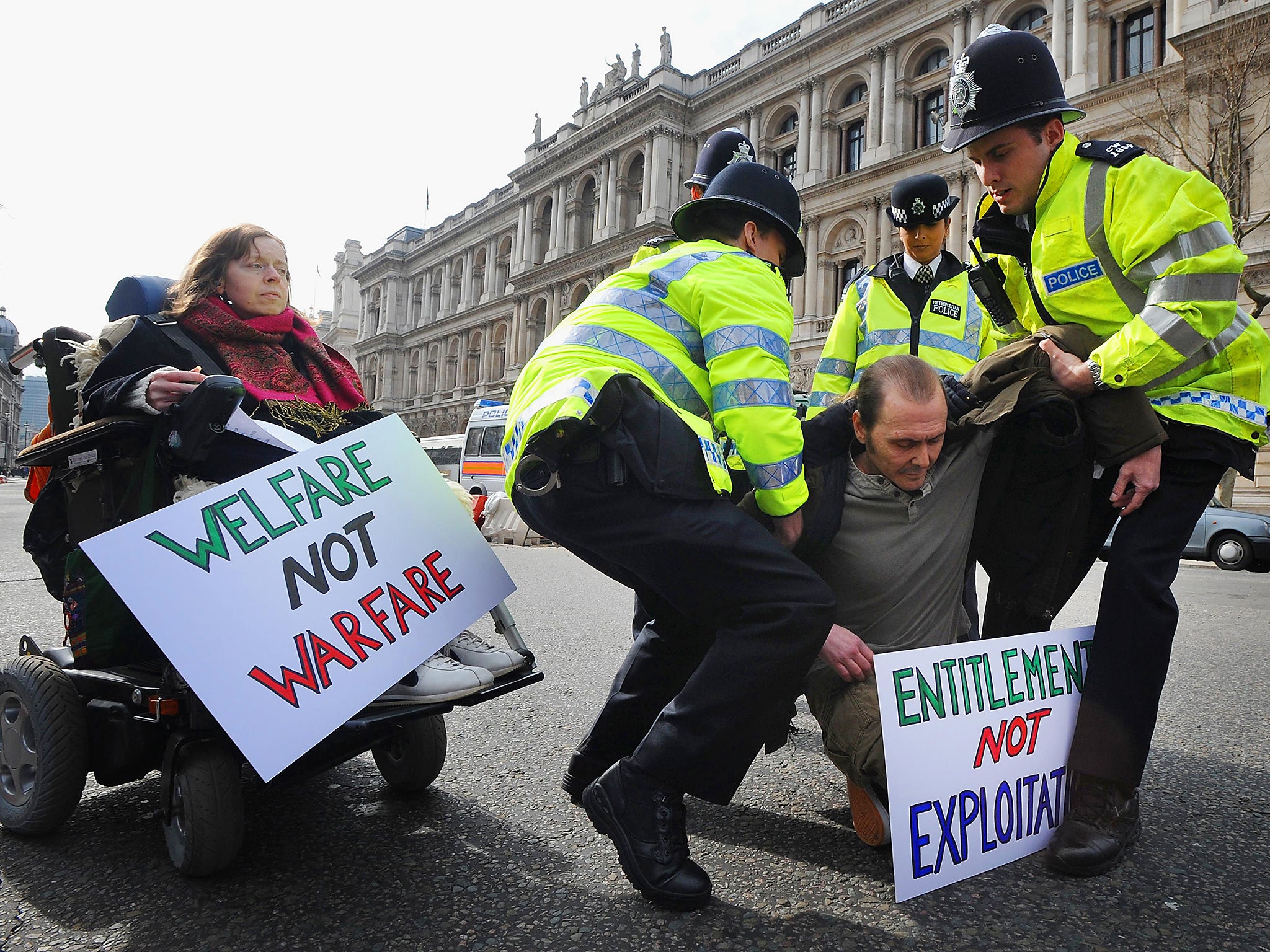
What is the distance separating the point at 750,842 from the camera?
2.07 m

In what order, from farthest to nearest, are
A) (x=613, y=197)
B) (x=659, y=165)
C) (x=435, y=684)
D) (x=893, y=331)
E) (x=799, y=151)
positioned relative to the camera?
(x=613, y=197)
(x=659, y=165)
(x=799, y=151)
(x=893, y=331)
(x=435, y=684)

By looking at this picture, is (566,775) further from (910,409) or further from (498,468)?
(498,468)

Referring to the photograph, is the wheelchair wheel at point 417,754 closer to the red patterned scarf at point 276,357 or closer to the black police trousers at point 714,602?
the black police trousers at point 714,602

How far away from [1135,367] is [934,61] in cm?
3268

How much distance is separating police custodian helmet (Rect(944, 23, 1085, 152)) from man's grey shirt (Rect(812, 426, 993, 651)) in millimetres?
827

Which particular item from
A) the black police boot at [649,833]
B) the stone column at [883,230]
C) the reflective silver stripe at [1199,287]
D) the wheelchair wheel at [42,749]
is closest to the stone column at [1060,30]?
the stone column at [883,230]

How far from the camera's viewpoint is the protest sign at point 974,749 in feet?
5.78

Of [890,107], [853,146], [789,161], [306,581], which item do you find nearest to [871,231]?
[890,107]

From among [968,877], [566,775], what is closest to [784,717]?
[968,877]

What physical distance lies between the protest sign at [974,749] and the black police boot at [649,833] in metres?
0.42

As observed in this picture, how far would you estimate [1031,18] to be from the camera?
27062mm

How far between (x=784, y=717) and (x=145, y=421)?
66.5 inches

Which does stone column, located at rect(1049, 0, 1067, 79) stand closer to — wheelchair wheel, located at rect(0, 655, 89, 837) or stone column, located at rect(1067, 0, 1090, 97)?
stone column, located at rect(1067, 0, 1090, 97)

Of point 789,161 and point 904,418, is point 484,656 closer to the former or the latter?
point 904,418
